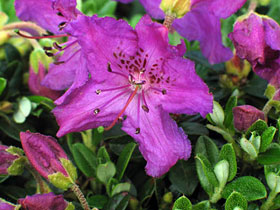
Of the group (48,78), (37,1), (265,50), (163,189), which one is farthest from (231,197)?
(37,1)

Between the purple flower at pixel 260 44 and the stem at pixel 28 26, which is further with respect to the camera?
the stem at pixel 28 26

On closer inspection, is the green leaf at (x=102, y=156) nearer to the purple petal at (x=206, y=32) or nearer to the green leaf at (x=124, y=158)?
the green leaf at (x=124, y=158)

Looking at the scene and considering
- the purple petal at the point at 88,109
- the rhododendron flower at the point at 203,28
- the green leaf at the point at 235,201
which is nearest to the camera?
the green leaf at the point at 235,201

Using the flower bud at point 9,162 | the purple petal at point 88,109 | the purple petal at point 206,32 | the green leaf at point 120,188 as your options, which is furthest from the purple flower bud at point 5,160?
the purple petal at point 206,32

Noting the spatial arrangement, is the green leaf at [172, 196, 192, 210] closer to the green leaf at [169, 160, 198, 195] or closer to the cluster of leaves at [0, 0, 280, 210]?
the cluster of leaves at [0, 0, 280, 210]

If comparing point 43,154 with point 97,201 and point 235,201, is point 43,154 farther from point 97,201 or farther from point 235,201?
point 235,201
